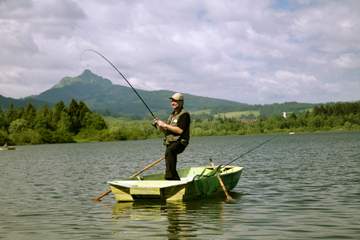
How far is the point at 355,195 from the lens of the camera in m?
18.8

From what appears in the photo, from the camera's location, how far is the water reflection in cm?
1288

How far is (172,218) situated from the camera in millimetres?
14789

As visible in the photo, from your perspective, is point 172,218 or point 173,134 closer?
point 172,218

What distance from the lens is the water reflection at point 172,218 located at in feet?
42.3

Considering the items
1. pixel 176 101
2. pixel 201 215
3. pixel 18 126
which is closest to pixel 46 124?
pixel 18 126

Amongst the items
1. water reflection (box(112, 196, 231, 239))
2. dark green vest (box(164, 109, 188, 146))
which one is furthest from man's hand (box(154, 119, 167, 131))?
water reflection (box(112, 196, 231, 239))

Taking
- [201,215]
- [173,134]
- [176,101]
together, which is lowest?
[201,215]

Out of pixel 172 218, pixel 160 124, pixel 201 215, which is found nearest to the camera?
pixel 172 218

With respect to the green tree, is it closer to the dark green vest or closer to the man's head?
the dark green vest

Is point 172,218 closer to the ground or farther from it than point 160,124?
closer to the ground

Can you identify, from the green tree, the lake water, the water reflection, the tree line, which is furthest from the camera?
the green tree

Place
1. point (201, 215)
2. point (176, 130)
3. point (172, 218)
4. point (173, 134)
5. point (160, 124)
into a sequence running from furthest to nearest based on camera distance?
point (173, 134) < point (176, 130) < point (160, 124) < point (201, 215) < point (172, 218)

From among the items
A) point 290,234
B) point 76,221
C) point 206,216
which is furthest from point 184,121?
point 290,234

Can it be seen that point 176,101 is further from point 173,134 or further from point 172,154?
point 172,154
